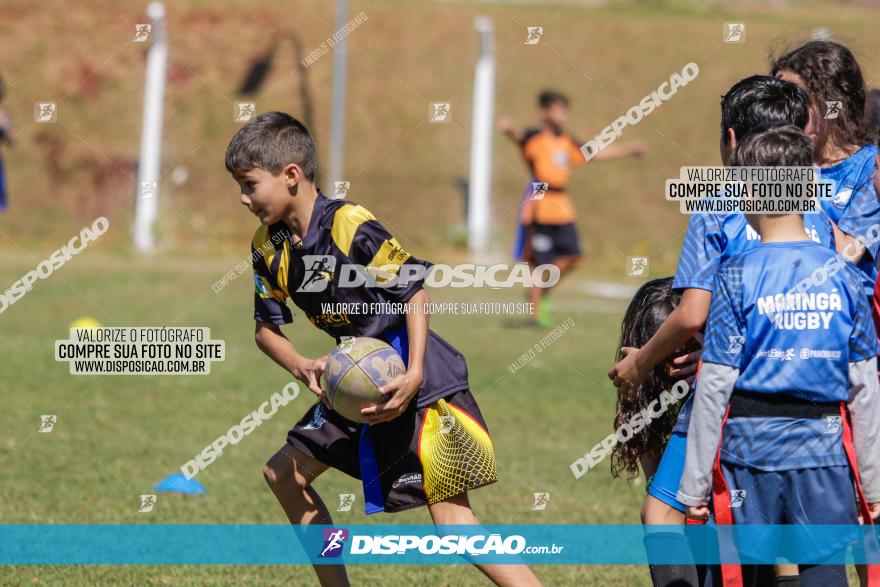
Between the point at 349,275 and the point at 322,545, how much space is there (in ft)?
3.36

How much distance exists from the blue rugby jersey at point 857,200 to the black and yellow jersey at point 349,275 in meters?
1.46

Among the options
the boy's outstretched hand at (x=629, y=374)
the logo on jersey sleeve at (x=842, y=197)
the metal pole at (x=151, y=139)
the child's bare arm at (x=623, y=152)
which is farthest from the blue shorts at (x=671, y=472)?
the metal pole at (x=151, y=139)

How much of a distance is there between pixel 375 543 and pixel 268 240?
1.71 metres

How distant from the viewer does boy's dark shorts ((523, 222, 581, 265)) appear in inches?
536

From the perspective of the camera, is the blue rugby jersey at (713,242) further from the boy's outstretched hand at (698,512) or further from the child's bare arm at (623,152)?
the child's bare arm at (623,152)

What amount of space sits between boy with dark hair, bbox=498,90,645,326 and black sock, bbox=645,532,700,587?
9469mm

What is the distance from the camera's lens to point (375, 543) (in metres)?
5.33

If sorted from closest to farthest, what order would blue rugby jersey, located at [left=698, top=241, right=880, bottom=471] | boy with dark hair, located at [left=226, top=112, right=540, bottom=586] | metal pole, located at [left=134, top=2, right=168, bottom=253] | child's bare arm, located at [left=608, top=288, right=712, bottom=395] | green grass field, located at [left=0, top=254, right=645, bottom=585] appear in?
blue rugby jersey, located at [left=698, top=241, right=880, bottom=471] < child's bare arm, located at [left=608, top=288, right=712, bottom=395] < boy with dark hair, located at [left=226, top=112, right=540, bottom=586] < green grass field, located at [left=0, top=254, right=645, bottom=585] < metal pole, located at [left=134, top=2, right=168, bottom=253]

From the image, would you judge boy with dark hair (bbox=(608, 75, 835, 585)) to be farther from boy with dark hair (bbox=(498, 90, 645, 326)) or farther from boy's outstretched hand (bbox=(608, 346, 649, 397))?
boy with dark hair (bbox=(498, 90, 645, 326))

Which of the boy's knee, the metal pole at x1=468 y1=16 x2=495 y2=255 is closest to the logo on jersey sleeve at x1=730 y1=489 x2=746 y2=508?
the boy's knee

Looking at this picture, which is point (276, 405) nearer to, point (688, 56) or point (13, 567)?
point (13, 567)

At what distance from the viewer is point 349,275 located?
4078 millimetres

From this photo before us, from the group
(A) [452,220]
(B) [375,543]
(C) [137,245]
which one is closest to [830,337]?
(B) [375,543]

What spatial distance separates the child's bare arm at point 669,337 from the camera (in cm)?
361
